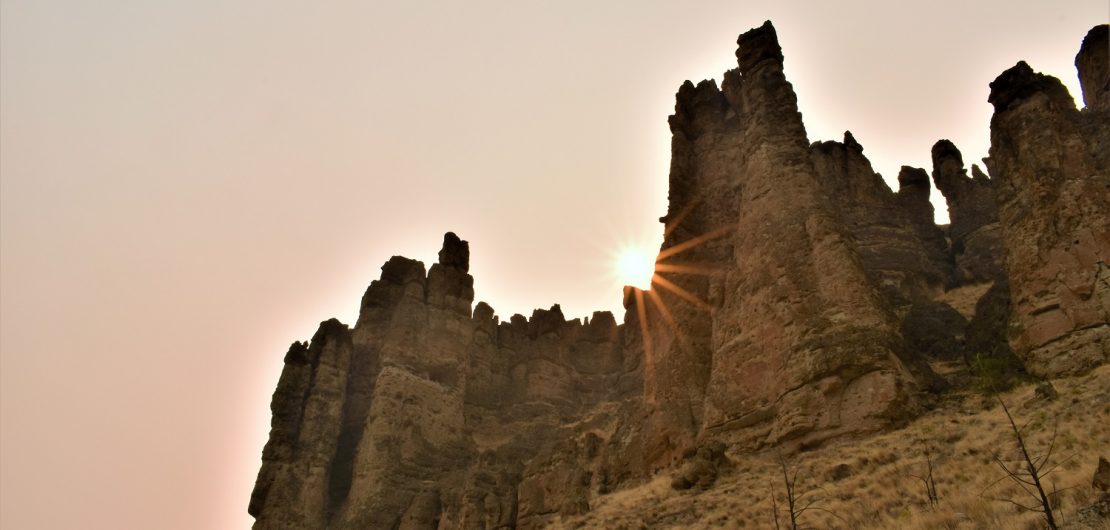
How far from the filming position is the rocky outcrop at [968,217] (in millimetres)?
38094

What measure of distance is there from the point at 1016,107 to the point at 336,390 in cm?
3582

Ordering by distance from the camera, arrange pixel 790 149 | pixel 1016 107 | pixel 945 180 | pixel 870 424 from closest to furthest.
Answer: pixel 870 424
pixel 1016 107
pixel 790 149
pixel 945 180

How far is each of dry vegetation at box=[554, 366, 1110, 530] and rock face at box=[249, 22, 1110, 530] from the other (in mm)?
1262

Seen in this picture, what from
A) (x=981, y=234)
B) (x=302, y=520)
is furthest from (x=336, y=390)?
(x=981, y=234)

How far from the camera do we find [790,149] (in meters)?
31.7

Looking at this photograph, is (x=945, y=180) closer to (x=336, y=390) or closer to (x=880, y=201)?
(x=880, y=201)

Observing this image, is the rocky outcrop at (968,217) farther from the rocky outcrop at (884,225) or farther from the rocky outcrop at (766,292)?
the rocky outcrop at (766,292)

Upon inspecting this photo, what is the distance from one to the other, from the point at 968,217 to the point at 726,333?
19640mm

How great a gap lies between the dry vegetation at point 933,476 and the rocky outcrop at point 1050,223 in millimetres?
1648

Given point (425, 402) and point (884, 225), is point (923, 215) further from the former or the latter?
point (425, 402)

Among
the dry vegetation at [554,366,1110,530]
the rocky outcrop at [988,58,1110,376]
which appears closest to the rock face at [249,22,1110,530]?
the rocky outcrop at [988,58,1110,376]

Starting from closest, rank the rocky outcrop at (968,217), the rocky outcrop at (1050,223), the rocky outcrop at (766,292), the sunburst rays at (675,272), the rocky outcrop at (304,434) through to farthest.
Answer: the rocky outcrop at (1050,223)
the rocky outcrop at (766,292)
the sunburst rays at (675,272)
the rocky outcrop at (968,217)
the rocky outcrop at (304,434)

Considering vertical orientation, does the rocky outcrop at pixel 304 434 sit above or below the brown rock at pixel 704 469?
above

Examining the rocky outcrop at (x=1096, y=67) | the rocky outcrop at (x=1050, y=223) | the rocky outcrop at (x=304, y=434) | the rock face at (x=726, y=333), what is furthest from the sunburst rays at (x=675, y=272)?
the rocky outcrop at (x=304, y=434)
